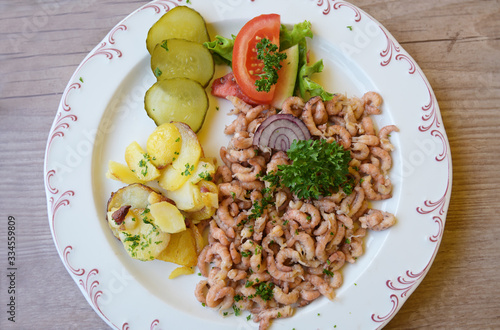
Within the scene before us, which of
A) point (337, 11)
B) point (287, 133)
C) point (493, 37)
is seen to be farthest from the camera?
point (493, 37)

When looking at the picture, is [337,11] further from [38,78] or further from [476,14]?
[38,78]

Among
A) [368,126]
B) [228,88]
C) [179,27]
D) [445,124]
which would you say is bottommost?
[445,124]

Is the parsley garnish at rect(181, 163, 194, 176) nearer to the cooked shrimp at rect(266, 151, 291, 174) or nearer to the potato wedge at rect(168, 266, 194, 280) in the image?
the cooked shrimp at rect(266, 151, 291, 174)

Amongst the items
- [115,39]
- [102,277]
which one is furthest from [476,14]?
[102,277]

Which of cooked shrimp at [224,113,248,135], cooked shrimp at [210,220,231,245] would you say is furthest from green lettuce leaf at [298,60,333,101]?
cooked shrimp at [210,220,231,245]

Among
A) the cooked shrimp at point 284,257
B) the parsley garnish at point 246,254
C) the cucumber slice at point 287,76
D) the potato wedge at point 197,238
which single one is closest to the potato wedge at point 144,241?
the potato wedge at point 197,238

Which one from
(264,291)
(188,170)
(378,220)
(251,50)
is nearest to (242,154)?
(188,170)

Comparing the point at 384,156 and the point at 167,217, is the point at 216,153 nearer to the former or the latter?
the point at 167,217
